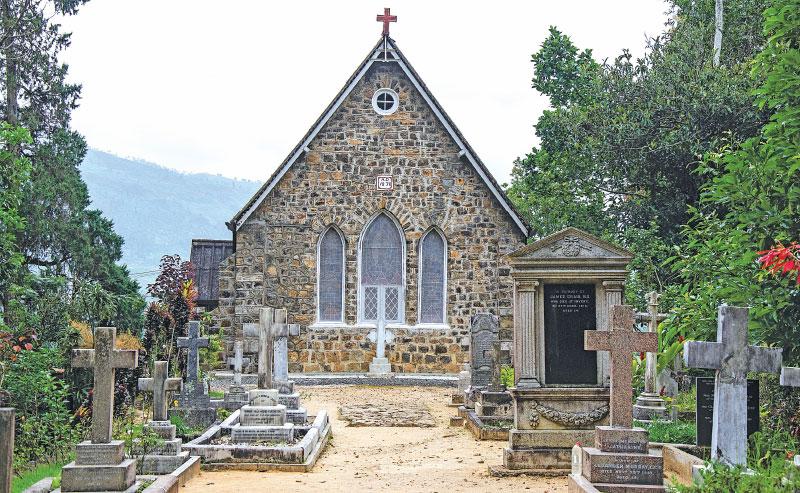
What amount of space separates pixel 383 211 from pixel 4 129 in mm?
10490

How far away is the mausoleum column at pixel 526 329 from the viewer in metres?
13.1

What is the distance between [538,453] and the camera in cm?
1288

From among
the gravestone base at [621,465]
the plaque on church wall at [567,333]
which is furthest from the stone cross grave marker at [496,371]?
the gravestone base at [621,465]

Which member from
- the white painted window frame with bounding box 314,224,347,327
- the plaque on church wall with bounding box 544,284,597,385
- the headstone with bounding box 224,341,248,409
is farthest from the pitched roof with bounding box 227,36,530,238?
the plaque on church wall with bounding box 544,284,597,385

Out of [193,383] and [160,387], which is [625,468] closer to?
[160,387]

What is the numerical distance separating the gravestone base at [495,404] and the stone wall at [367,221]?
881cm

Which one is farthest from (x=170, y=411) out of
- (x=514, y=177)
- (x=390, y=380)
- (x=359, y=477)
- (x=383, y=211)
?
(x=514, y=177)

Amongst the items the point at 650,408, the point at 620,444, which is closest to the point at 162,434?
the point at 620,444

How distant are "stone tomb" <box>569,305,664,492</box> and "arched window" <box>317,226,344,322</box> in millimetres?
16414

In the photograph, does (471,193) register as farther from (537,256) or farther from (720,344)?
(720,344)

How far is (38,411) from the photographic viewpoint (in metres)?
14.0

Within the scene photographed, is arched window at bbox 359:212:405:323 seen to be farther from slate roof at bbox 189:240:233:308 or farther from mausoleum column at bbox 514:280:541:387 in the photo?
mausoleum column at bbox 514:280:541:387

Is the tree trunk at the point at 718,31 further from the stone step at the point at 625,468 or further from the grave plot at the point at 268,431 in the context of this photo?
the stone step at the point at 625,468

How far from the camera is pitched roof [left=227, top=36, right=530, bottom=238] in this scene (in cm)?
2644
